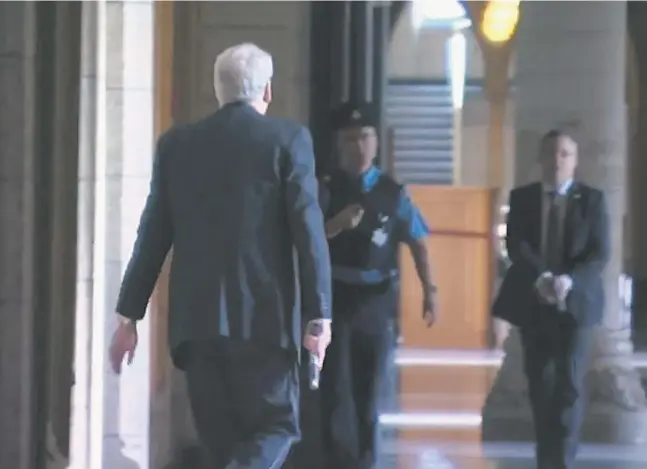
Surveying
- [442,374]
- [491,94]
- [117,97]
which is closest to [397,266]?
[442,374]

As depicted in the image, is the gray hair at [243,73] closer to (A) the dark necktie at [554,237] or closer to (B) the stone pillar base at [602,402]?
(A) the dark necktie at [554,237]

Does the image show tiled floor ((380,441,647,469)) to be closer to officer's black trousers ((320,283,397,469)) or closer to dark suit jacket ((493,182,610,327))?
officer's black trousers ((320,283,397,469))

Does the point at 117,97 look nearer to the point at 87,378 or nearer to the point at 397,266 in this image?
the point at 87,378

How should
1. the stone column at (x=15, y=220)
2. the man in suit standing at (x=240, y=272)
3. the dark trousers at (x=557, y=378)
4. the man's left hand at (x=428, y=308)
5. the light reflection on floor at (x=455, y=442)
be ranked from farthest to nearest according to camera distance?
the light reflection on floor at (x=455, y=442) → the man's left hand at (x=428, y=308) → the dark trousers at (x=557, y=378) → the stone column at (x=15, y=220) → the man in suit standing at (x=240, y=272)

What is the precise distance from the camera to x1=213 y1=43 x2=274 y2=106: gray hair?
2.14m

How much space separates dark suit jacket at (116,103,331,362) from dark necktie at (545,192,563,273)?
3.22 ft

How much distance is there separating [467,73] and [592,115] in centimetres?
37

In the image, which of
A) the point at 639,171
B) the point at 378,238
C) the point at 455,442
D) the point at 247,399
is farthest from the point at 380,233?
the point at 247,399

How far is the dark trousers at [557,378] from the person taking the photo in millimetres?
2820

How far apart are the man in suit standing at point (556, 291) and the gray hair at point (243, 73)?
1.04 m

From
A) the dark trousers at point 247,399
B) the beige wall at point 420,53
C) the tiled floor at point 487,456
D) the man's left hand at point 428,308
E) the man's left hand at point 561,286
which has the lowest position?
the tiled floor at point 487,456

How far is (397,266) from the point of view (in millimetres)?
2957

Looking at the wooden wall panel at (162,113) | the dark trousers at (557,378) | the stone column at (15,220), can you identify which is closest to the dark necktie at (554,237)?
the dark trousers at (557,378)

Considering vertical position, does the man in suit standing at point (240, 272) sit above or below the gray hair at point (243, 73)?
below
